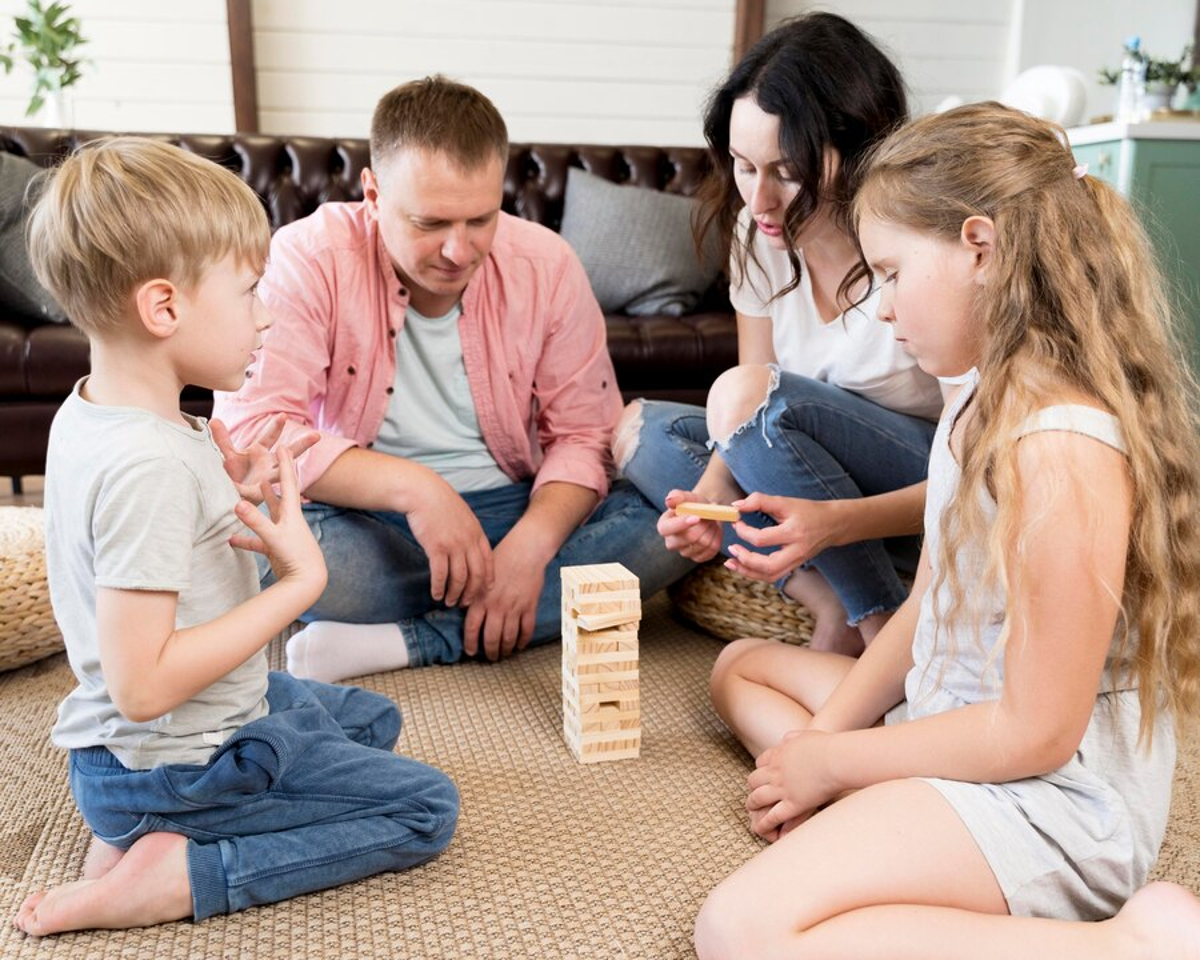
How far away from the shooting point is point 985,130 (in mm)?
1045

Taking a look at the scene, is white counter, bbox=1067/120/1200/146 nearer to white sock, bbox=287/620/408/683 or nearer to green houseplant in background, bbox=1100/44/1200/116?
green houseplant in background, bbox=1100/44/1200/116

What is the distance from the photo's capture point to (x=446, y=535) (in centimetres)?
163

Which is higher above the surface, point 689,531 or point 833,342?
point 833,342

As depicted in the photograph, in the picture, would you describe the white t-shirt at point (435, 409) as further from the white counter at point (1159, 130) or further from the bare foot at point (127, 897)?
the white counter at point (1159, 130)

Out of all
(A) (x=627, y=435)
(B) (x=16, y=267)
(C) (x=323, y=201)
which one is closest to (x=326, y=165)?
(C) (x=323, y=201)

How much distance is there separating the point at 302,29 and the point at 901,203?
11.6ft

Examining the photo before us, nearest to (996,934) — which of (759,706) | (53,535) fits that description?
(759,706)

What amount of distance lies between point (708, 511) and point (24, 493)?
7.51ft

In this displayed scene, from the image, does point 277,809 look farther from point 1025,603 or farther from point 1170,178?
point 1170,178

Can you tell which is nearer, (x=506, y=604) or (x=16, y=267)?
(x=506, y=604)

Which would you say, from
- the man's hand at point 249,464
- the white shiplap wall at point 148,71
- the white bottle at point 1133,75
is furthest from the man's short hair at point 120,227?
the white shiplap wall at point 148,71

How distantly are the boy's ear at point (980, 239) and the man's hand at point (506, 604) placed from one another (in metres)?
0.88

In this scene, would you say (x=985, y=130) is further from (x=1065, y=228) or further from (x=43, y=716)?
(x=43, y=716)

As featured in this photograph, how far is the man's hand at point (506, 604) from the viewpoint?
1.73 m
